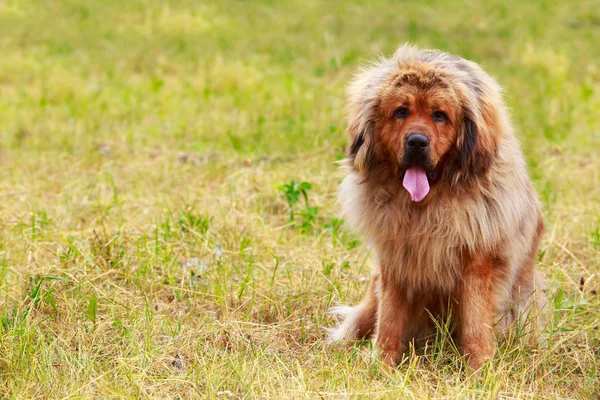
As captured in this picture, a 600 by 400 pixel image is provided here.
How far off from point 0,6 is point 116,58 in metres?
3.77

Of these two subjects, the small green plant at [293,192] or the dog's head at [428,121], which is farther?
the small green plant at [293,192]

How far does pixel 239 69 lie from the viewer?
10594mm

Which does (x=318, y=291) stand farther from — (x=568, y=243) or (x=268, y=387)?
(x=568, y=243)

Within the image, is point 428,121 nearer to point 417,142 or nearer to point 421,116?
point 421,116

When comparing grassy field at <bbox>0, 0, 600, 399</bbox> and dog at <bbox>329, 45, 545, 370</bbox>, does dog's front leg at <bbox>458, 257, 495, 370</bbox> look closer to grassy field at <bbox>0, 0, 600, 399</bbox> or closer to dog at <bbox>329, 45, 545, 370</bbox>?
dog at <bbox>329, 45, 545, 370</bbox>

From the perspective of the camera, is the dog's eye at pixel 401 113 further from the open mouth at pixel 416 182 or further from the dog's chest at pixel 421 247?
the dog's chest at pixel 421 247

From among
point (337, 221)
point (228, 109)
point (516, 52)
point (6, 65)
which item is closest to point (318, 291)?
point (337, 221)

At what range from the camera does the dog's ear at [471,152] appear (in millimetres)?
4141

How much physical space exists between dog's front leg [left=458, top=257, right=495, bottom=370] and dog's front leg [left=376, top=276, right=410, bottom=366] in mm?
365

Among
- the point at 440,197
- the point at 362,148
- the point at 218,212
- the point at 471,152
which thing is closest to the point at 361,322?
the point at 440,197

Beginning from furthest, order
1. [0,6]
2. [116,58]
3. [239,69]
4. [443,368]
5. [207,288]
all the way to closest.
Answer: [0,6] → [116,58] → [239,69] → [207,288] → [443,368]

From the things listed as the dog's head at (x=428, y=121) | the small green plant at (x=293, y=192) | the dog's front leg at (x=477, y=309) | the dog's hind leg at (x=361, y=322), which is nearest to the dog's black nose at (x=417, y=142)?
the dog's head at (x=428, y=121)

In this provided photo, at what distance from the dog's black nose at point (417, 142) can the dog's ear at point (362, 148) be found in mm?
314

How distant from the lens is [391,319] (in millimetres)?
4469
